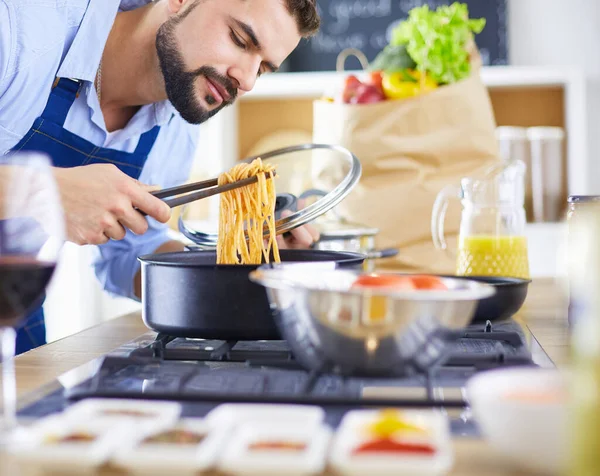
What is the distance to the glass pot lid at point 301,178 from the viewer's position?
4.32ft

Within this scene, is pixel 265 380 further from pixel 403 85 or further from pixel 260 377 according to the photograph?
pixel 403 85

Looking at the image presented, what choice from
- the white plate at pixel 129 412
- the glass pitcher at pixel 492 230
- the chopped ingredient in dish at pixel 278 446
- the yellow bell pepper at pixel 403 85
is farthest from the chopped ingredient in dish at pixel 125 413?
the yellow bell pepper at pixel 403 85

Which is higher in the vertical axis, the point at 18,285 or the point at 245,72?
the point at 245,72

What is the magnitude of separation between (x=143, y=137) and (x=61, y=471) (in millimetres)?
1335

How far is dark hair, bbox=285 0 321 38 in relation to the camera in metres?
1.70

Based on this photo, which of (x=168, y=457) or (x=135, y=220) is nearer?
(x=168, y=457)

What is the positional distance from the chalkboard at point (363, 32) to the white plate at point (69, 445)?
2.99m

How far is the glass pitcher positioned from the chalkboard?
211 cm

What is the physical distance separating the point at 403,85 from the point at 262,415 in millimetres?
1443

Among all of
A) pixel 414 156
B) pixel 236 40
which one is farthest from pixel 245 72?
pixel 414 156

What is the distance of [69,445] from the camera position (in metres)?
0.52

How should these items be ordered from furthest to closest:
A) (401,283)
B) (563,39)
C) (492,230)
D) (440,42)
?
(563,39)
(440,42)
(492,230)
(401,283)

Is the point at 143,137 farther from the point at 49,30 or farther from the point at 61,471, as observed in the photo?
the point at 61,471

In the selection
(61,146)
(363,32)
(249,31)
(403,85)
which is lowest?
(61,146)
